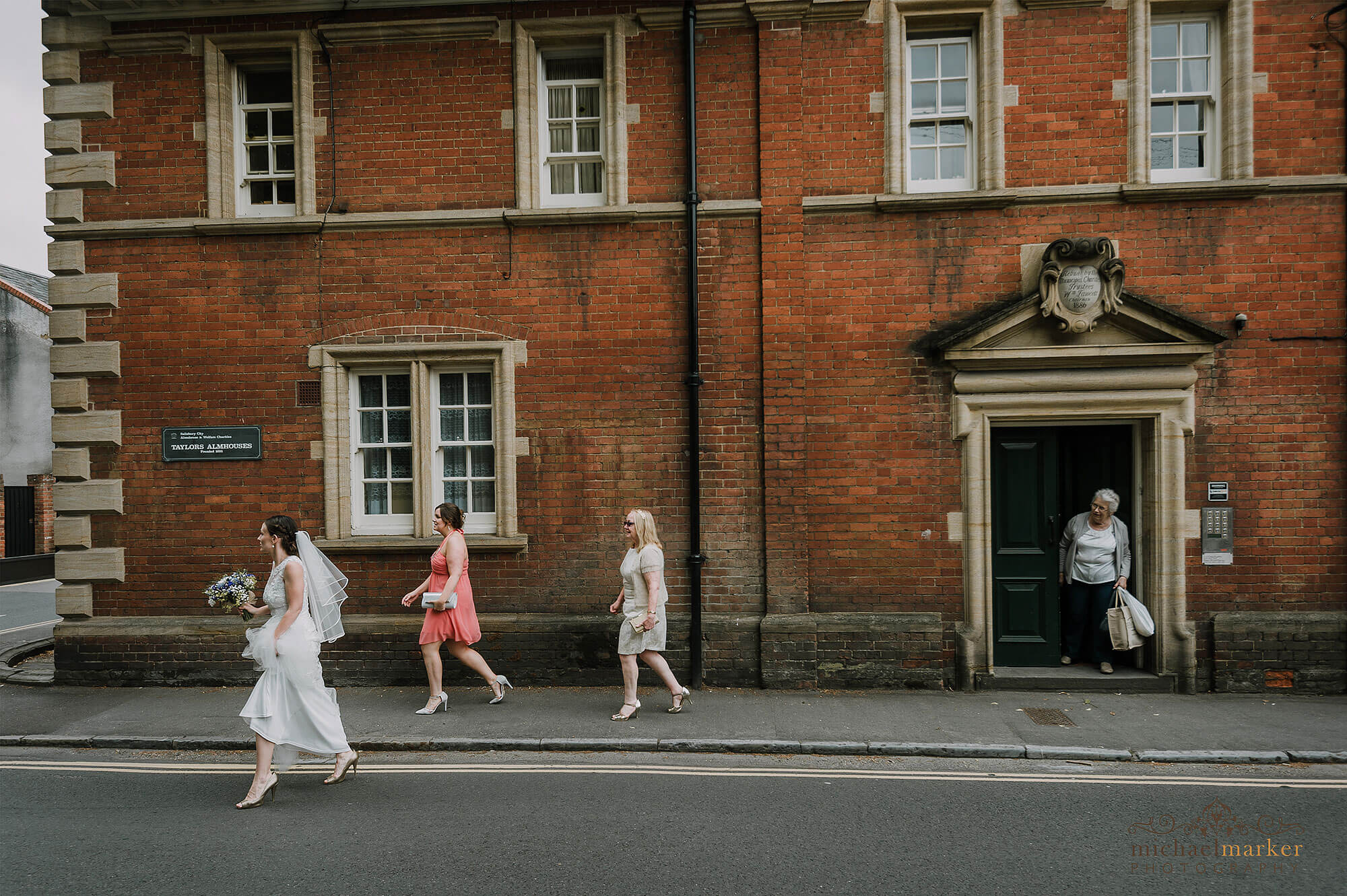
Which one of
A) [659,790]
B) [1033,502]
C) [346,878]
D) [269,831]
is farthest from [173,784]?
[1033,502]

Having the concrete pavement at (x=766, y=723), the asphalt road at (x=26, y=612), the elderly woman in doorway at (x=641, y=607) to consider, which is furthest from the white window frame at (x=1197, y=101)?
the asphalt road at (x=26, y=612)

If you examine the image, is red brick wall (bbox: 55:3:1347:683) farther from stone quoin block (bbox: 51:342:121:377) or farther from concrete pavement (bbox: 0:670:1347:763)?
concrete pavement (bbox: 0:670:1347:763)

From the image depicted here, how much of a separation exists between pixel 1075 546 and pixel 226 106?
10.2 m

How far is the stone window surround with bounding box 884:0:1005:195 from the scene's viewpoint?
756 cm

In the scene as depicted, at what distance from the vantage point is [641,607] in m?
6.55

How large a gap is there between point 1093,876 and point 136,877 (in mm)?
5096

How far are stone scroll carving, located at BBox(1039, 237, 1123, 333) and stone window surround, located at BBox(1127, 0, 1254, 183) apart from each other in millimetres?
950

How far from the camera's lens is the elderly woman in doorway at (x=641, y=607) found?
6438 mm

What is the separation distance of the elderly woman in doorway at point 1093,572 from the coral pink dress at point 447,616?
6063mm

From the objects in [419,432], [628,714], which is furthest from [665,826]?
[419,432]

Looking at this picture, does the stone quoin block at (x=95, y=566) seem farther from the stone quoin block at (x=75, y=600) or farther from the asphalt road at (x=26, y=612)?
the asphalt road at (x=26, y=612)

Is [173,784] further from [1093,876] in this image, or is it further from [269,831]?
[1093,876]

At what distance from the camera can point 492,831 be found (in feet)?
14.8

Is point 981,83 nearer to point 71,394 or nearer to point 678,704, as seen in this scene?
point 678,704
